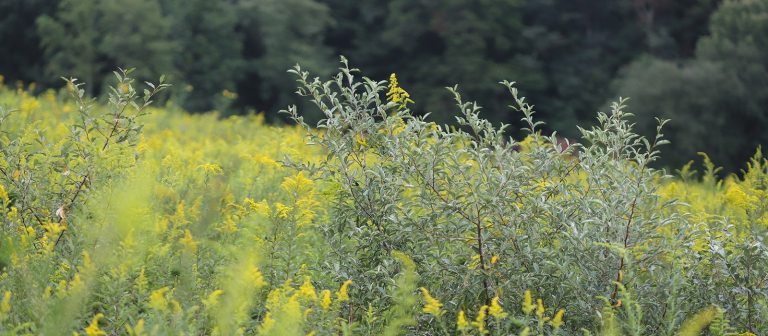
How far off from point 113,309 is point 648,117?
2874 cm

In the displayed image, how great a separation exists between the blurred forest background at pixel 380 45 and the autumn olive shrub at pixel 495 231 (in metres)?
29.5

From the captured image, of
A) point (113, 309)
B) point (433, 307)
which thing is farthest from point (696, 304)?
point (113, 309)

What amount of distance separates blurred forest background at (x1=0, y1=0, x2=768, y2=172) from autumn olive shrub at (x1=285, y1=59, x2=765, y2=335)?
29474 millimetres

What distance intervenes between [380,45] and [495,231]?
116ft

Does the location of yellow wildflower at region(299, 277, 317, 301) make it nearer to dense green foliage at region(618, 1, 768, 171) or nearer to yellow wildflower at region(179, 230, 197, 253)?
yellow wildflower at region(179, 230, 197, 253)

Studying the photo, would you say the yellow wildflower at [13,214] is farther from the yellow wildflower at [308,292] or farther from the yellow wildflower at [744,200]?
the yellow wildflower at [744,200]

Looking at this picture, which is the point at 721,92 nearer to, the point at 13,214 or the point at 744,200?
the point at 744,200

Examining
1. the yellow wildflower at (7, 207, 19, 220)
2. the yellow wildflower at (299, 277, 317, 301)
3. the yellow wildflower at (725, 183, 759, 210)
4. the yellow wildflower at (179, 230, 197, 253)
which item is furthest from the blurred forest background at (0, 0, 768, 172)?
the yellow wildflower at (299, 277, 317, 301)

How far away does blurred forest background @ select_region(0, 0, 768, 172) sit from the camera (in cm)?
3453

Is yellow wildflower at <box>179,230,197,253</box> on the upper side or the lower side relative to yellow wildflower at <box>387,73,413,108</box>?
lower

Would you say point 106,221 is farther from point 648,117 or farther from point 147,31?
point 147,31

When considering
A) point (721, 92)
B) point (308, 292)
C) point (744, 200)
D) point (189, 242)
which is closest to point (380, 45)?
point (721, 92)

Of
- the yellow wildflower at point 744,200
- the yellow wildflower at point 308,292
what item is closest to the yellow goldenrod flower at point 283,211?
the yellow wildflower at point 308,292

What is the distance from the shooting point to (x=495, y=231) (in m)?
3.53
